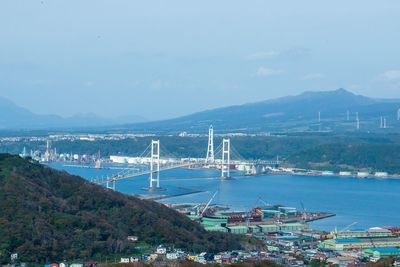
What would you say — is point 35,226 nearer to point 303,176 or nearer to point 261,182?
point 261,182

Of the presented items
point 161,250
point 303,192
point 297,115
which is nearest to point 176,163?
point 303,192

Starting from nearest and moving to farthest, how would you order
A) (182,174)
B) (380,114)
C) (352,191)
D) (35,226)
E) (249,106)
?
(35,226) → (352,191) → (182,174) → (380,114) → (249,106)

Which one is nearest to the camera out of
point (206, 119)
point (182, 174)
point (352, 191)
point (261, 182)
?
point (352, 191)

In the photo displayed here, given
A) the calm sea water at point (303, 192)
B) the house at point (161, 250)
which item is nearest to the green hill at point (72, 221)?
the house at point (161, 250)

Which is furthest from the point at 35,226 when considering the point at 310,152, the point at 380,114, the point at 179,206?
the point at 380,114

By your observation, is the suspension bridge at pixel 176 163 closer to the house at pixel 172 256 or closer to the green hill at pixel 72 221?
the green hill at pixel 72 221

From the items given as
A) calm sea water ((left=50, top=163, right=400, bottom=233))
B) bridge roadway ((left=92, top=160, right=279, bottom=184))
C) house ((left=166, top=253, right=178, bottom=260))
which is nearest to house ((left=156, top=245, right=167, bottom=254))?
house ((left=166, top=253, right=178, bottom=260))
